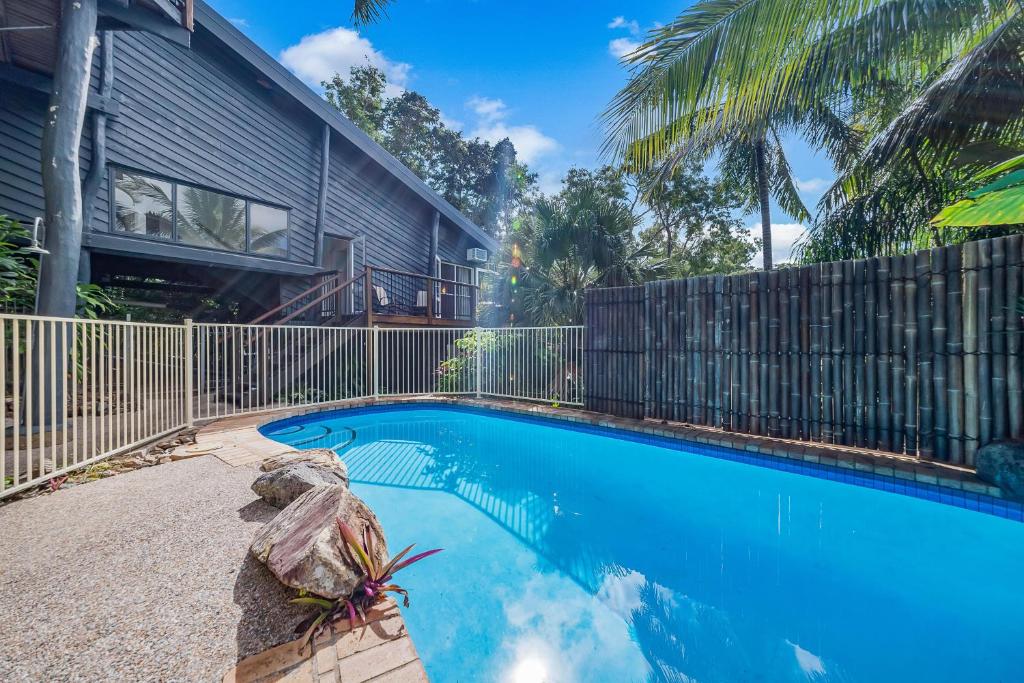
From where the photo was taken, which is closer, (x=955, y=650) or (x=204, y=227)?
(x=955, y=650)

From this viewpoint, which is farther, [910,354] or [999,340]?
[910,354]

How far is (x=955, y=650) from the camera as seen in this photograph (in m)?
2.00

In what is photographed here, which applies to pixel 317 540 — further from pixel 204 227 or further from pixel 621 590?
pixel 204 227

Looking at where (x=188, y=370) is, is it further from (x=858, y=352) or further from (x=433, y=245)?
(x=858, y=352)

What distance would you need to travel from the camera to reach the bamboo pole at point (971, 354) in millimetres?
3404

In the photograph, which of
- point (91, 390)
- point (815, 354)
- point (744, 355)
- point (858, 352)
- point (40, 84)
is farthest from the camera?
point (40, 84)

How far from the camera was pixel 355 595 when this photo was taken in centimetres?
183

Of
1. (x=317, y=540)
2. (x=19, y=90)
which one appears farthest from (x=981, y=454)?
(x=19, y=90)

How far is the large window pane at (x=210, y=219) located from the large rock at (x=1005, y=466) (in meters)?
10.1

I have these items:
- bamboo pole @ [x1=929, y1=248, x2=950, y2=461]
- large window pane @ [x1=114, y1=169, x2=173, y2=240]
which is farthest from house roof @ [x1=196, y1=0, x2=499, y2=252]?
bamboo pole @ [x1=929, y1=248, x2=950, y2=461]

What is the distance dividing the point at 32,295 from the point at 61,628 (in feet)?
17.9

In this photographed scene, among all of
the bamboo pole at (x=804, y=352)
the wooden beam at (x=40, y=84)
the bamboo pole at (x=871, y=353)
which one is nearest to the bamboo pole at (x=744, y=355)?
the bamboo pole at (x=804, y=352)

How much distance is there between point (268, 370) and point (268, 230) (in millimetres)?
2952

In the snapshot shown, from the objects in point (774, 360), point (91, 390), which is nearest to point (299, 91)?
point (91, 390)
